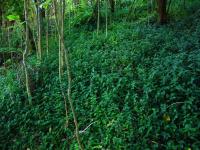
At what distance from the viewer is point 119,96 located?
5.02 meters

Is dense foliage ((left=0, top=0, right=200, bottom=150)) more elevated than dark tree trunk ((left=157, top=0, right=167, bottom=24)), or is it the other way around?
dark tree trunk ((left=157, top=0, right=167, bottom=24))

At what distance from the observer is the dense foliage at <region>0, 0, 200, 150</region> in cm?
427

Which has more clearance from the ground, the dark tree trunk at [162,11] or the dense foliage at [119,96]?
the dark tree trunk at [162,11]

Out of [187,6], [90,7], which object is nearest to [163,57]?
[187,6]

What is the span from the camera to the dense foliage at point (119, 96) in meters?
4.27

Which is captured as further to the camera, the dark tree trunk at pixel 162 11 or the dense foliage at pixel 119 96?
the dark tree trunk at pixel 162 11

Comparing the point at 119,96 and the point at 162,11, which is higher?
the point at 162,11

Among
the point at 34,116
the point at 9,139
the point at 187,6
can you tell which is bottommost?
the point at 9,139

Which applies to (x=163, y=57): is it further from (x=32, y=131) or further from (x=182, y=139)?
(x=32, y=131)

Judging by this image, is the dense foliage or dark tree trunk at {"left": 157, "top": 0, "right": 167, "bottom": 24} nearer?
the dense foliage

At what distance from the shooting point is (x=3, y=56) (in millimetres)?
9922

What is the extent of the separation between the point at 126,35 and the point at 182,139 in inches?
160

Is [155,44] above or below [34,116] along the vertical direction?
above

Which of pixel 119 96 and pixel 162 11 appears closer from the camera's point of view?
pixel 119 96
